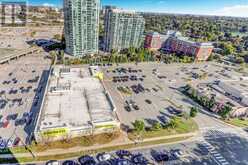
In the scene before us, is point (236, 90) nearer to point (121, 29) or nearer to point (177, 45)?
point (177, 45)

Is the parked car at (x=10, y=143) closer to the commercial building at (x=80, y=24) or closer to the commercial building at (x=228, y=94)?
the commercial building at (x=228, y=94)

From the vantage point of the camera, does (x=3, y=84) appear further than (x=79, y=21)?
No

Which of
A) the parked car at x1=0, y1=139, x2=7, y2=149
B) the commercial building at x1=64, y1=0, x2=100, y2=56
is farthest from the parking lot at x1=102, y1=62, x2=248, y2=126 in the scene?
the parked car at x1=0, y1=139, x2=7, y2=149

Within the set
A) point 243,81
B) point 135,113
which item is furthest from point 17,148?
Answer: point 243,81

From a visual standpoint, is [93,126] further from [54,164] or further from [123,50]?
[123,50]

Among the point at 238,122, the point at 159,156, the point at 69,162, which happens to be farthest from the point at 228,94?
the point at 69,162

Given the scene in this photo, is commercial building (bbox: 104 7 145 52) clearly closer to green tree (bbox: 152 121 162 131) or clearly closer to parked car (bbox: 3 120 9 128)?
green tree (bbox: 152 121 162 131)
